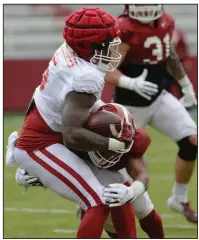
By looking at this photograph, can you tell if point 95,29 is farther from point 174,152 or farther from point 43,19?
point 43,19

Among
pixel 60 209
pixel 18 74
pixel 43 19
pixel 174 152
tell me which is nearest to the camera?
pixel 60 209

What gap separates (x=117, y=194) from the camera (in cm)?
371

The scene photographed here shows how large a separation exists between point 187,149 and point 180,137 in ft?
0.30

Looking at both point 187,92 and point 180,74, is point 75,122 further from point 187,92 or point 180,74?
point 187,92

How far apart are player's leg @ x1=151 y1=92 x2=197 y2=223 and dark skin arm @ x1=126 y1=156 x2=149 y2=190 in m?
1.44

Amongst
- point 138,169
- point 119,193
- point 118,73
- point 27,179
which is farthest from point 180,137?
point 119,193

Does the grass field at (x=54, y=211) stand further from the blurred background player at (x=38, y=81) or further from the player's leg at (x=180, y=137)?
the player's leg at (x=180, y=137)

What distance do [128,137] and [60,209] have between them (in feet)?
7.03

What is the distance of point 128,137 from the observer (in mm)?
3768

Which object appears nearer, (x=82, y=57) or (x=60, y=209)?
(x=82, y=57)

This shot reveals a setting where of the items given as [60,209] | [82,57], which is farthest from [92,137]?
[60,209]

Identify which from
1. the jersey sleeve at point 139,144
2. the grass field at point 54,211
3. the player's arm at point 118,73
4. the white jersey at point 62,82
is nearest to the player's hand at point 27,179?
the white jersey at point 62,82

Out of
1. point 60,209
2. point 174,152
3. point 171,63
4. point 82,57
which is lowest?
point 174,152

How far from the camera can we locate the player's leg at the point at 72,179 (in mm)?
3781
